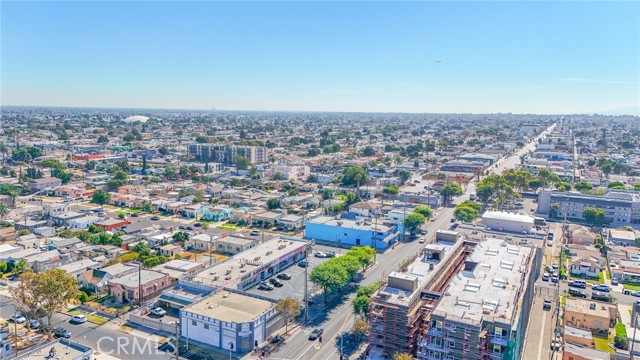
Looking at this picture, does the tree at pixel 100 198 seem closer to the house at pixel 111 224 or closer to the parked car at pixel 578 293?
the house at pixel 111 224

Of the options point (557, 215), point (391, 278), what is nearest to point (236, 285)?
point (391, 278)

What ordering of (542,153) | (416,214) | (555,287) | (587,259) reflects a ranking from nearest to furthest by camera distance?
(555,287) → (587,259) → (416,214) → (542,153)

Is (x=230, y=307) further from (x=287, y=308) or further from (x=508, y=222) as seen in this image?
(x=508, y=222)

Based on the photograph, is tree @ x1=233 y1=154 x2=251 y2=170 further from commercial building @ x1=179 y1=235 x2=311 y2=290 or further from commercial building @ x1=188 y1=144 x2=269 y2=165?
commercial building @ x1=179 y1=235 x2=311 y2=290

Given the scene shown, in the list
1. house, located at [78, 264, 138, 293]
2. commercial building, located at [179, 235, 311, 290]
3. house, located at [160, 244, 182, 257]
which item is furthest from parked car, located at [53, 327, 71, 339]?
house, located at [160, 244, 182, 257]

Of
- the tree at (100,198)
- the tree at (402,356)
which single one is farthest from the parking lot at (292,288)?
the tree at (100,198)

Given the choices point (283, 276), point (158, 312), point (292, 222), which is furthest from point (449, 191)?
point (158, 312)

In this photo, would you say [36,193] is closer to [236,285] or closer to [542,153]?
[236,285]
